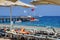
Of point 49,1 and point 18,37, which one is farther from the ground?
point 49,1

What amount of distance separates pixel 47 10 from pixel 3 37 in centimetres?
7100

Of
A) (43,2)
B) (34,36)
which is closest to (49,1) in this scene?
(43,2)

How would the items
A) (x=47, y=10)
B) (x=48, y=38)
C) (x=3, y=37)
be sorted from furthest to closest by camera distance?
(x=47, y=10)
(x=3, y=37)
(x=48, y=38)

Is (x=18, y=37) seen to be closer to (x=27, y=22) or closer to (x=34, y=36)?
(x=34, y=36)

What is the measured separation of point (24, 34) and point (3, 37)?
5.62 feet

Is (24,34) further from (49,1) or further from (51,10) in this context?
(51,10)

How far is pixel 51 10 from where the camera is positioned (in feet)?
270

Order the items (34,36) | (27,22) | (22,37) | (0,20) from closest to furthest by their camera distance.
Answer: (34,36) < (22,37) < (0,20) < (27,22)

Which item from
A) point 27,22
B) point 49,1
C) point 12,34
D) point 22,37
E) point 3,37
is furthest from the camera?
point 27,22

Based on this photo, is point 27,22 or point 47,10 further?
point 47,10

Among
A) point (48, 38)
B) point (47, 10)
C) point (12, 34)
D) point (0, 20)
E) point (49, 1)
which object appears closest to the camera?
point (49, 1)

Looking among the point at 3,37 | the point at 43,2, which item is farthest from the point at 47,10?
the point at 43,2

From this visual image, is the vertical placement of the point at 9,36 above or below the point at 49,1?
below

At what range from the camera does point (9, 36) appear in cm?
990
